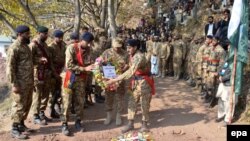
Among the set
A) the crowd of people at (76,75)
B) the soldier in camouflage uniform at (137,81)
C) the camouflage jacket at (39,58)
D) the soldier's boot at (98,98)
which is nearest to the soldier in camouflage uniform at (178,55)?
the crowd of people at (76,75)

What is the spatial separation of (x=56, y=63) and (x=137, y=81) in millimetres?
2113

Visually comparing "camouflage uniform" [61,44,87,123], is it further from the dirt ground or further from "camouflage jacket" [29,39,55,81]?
"camouflage jacket" [29,39,55,81]

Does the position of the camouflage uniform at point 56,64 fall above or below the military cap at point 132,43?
→ below

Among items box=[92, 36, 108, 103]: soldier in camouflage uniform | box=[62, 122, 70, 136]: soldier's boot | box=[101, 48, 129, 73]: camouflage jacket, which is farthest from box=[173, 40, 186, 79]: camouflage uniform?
box=[62, 122, 70, 136]: soldier's boot

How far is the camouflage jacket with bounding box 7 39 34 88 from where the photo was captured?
6730 mm

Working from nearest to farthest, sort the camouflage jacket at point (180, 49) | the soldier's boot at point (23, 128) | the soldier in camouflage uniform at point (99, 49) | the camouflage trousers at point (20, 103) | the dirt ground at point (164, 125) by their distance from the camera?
the camouflage trousers at point (20, 103), the soldier's boot at point (23, 128), the dirt ground at point (164, 125), the soldier in camouflage uniform at point (99, 49), the camouflage jacket at point (180, 49)

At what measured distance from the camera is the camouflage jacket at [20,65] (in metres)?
6.73

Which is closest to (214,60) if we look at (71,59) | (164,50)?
(71,59)

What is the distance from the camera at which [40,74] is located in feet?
25.3

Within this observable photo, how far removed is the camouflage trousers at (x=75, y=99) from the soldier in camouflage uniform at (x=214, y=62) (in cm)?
373

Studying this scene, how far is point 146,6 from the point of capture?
1179 inches

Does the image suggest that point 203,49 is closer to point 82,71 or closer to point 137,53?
point 137,53

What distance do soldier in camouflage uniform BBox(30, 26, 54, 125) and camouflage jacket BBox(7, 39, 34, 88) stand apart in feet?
1.50

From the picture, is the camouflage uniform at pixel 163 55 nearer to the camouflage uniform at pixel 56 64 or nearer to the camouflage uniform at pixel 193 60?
the camouflage uniform at pixel 193 60
